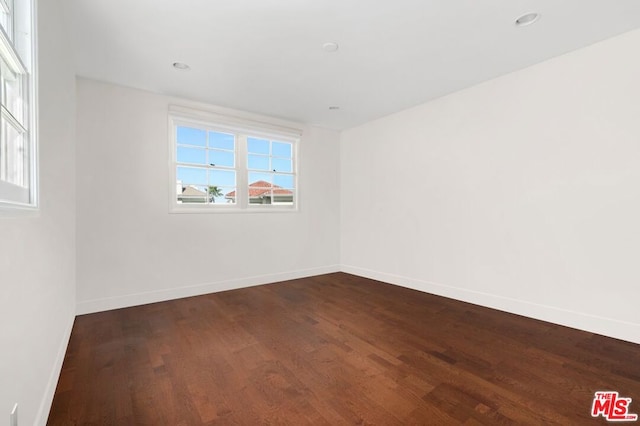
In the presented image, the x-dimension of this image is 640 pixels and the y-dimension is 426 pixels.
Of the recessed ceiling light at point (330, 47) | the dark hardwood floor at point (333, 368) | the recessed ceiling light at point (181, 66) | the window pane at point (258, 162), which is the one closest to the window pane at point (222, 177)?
the window pane at point (258, 162)

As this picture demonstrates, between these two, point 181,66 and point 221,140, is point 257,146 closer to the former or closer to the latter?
point 221,140

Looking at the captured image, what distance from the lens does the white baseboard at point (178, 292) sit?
10.3 ft

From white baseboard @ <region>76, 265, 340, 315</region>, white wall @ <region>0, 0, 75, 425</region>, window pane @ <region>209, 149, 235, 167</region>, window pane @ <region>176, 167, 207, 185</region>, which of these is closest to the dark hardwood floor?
white baseboard @ <region>76, 265, 340, 315</region>

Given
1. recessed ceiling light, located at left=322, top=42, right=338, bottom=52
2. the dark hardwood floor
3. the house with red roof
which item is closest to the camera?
the dark hardwood floor

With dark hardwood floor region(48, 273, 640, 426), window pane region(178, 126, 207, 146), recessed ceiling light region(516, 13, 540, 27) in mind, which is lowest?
dark hardwood floor region(48, 273, 640, 426)

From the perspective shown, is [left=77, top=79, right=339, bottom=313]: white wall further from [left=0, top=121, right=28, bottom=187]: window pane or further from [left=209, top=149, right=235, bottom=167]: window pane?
[left=0, top=121, right=28, bottom=187]: window pane

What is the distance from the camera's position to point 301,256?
4.83 metres

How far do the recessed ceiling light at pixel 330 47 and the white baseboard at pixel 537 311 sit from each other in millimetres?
3148

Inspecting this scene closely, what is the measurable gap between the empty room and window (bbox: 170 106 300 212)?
0.10 feet

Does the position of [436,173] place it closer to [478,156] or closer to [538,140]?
[478,156]

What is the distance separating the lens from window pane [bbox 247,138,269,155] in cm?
439

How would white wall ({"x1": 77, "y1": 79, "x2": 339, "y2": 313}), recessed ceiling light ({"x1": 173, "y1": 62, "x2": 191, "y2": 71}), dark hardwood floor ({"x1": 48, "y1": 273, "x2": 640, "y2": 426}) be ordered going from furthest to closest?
white wall ({"x1": 77, "y1": 79, "x2": 339, "y2": 313}), recessed ceiling light ({"x1": 173, "y1": 62, "x2": 191, "y2": 71}), dark hardwood floor ({"x1": 48, "y1": 273, "x2": 640, "y2": 426})

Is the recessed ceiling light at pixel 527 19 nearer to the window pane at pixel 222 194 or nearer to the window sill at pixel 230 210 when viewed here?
the window sill at pixel 230 210

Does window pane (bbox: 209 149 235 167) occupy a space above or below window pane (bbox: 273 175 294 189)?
above
